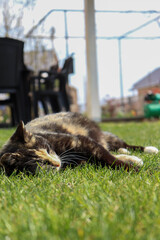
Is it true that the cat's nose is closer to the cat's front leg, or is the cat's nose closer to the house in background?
the cat's front leg

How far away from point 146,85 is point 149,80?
0.55ft

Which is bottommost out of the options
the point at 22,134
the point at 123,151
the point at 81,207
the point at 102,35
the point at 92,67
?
the point at 123,151

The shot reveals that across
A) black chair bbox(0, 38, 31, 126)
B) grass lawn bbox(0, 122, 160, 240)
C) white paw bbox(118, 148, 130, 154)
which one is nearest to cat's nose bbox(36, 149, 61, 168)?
grass lawn bbox(0, 122, 160, 240)

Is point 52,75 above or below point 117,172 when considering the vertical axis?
above

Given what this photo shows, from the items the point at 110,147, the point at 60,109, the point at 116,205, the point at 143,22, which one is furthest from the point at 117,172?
the point at 143,22

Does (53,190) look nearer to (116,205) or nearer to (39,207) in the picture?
(39,207)

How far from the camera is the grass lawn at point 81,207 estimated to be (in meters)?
0.76

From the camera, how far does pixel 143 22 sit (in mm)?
7926

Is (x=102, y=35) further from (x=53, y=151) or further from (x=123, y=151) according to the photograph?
(x=53, y=151)

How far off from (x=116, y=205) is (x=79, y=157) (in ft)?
3.28

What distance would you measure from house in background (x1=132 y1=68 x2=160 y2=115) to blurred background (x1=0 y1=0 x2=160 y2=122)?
0.05m

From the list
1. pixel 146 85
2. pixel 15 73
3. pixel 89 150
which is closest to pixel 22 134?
pixel 89 150

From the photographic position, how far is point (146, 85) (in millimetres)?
8398

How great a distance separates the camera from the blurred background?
762cm
